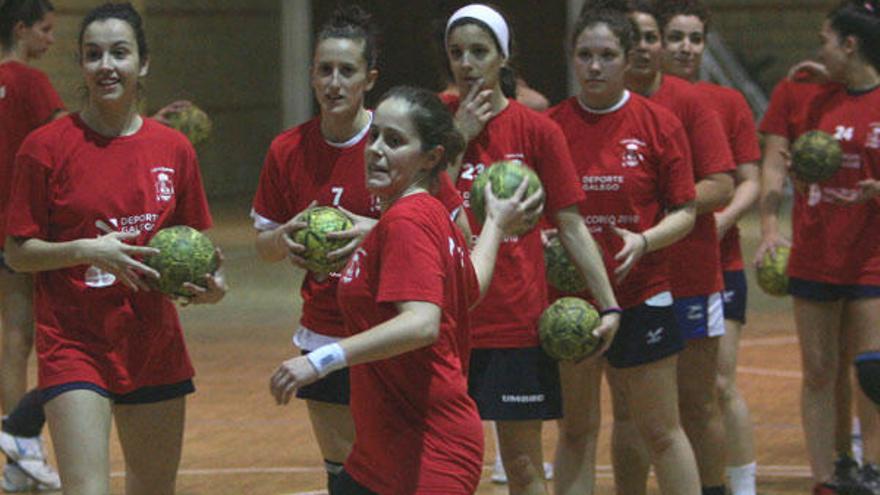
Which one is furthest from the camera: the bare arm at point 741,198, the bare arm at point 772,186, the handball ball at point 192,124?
the handball ball at point 192,124

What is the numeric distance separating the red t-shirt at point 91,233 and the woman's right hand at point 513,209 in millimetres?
1331

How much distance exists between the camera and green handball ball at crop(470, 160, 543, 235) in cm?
537

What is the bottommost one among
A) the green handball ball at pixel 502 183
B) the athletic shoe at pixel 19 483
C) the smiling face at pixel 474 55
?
the athletic shoe at pixel 19 483

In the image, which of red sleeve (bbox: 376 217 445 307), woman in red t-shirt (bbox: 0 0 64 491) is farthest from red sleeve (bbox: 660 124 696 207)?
woman in red t-shirt (bbox: 0 0 64 491)

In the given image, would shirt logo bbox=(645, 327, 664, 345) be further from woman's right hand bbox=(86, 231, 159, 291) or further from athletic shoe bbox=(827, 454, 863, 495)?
woman's right hand bbox=(86, 231, 159, 291)

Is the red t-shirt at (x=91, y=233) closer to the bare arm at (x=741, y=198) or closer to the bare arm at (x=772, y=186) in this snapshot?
the bare arm at (x=741, y=198)

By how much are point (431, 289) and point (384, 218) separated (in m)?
0.28

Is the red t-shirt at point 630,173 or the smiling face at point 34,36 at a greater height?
the smiling face at point 34,36

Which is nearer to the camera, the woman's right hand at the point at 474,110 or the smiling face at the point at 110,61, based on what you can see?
the smiling face at the point at 110,61

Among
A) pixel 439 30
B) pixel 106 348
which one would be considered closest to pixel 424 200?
pixel 106 348

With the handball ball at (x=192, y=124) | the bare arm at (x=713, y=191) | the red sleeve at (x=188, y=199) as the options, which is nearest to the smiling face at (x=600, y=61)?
the bare arm at (x=713, y=191)

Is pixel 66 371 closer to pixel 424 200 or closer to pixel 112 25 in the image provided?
pixel 112 25

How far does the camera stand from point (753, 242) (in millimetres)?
17938

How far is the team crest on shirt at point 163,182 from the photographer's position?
5.95 m
